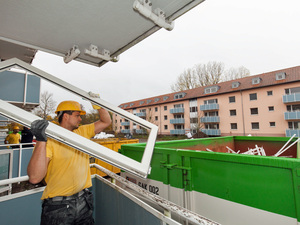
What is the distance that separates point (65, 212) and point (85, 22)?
1.94 meters

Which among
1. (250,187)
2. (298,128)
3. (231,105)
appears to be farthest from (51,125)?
(231,105)

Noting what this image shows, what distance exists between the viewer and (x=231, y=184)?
5.50 ft

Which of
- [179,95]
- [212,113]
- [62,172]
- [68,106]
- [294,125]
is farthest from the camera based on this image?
[179,95]

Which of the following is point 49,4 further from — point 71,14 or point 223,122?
point 223,122

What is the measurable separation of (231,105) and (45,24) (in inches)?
1080

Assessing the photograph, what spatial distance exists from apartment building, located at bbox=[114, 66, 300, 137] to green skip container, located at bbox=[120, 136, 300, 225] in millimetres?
17137

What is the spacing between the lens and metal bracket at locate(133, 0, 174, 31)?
4.31 ft

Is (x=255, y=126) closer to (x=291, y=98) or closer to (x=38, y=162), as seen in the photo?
(x=291, y=98)

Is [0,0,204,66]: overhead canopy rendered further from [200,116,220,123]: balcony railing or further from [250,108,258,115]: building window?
[200,116,220,123]: balcony railing

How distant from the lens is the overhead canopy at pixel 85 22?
1.36 metres

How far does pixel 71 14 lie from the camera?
148cm

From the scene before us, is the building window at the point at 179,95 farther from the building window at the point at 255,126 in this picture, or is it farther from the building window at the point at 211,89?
the building window at the point at 255,126

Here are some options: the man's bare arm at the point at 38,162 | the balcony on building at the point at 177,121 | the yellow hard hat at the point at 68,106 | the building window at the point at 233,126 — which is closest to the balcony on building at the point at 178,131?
the balcony on building at the point at 177,121

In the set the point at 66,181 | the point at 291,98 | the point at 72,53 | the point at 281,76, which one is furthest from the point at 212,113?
the point at 66,181
